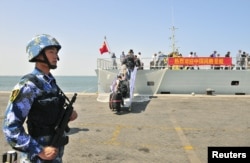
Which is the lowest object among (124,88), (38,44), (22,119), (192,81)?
(192,81)

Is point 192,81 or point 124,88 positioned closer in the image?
point 124,88

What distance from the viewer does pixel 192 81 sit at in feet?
74.9

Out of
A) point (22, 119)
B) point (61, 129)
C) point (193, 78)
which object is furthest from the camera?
point (193, 78)

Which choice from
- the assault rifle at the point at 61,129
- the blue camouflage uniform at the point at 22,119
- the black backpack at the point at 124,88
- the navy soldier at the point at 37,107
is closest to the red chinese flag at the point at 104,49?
the black backpack at the point at 124,88

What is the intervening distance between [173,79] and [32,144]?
21104 millimetres

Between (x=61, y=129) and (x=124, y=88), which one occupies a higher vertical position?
(x=61, y=129)

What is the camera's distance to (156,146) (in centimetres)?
753

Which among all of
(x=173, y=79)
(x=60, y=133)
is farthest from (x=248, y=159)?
(x=173, y=79)

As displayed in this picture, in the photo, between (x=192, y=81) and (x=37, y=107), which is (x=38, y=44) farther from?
(x=192, y=81)

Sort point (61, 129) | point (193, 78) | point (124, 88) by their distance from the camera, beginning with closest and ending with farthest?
1. point (61, 129)
2. point (124, 88)
3. point (193, 78)

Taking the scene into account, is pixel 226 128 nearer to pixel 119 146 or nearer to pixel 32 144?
pixel 119 146

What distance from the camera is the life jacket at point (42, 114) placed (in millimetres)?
2473

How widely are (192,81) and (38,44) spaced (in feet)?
69.7

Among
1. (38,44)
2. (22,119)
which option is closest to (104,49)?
(38,44)
